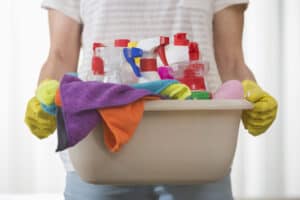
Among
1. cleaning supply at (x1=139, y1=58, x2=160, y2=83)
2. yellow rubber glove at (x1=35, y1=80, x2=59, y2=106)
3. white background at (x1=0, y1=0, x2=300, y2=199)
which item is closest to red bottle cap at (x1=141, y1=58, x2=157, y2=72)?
cleaning supply at (x1=139, y1=58, x2=160, y2=83)

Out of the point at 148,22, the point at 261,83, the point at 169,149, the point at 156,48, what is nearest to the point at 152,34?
the point at 148,22

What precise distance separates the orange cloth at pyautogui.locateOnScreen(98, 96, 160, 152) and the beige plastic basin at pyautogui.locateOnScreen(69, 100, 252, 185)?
0.02 metres

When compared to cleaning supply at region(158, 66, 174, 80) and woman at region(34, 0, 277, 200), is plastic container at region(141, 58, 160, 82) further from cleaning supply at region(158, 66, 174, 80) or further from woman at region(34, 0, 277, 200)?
woman at region(34, 0, 277, 200)

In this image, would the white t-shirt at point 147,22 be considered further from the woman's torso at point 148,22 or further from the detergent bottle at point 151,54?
the detergent bottle at point 151,54

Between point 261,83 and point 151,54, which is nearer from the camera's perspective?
point 151,54

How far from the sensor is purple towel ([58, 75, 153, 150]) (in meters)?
0.57

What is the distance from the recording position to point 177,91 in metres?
0.59

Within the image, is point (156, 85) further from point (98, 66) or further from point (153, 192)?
point (153, 192)

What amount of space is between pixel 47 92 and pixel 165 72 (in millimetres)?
141

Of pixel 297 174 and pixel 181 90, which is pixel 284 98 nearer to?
pixel 297 174

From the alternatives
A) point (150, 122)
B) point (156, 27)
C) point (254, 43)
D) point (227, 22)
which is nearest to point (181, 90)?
point (150, 122)

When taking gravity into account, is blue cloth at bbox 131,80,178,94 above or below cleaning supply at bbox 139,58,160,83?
below

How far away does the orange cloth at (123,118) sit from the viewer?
1.87 ft

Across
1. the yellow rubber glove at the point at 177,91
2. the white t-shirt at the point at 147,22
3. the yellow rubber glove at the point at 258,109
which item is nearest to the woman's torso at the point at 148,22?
the white t-shirt at the point at 147,22
